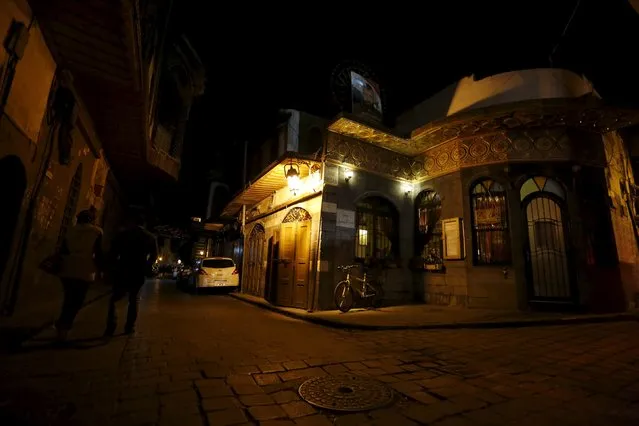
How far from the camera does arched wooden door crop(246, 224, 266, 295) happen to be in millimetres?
13773

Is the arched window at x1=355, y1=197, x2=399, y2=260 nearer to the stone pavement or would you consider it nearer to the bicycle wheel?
the bicycle wheel

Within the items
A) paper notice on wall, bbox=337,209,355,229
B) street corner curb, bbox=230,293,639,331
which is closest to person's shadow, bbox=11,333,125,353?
street corner curb, bbox=230,293,639,331

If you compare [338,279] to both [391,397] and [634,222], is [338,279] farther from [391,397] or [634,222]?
[634,222]

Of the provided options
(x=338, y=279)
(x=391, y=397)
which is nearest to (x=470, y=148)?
(x=338, y=279)

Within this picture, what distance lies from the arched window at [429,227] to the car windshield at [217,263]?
919 centimetres

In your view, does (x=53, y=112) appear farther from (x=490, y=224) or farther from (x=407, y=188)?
(x=490, y=224)

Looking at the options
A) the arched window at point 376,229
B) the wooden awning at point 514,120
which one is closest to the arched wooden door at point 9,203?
the wooden awning at point 514,120

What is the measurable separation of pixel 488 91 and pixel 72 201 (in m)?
13.6

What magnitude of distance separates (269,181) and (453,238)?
715 centimetres

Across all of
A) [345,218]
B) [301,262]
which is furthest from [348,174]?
[301,262]

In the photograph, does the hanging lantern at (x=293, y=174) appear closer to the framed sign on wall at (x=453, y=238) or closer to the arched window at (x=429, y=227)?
the arched window at (x=429, y=227)

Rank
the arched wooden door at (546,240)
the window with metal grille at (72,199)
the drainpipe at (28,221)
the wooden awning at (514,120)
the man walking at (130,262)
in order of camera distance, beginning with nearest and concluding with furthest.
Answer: the drainpipe at (28,221), the man walking at (130,262), the window with metal grille at (72,199), the wooden awning at (514,120), the arched wooden door at (546,240)

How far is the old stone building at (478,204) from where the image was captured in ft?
28.8

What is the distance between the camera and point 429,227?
426 inches
